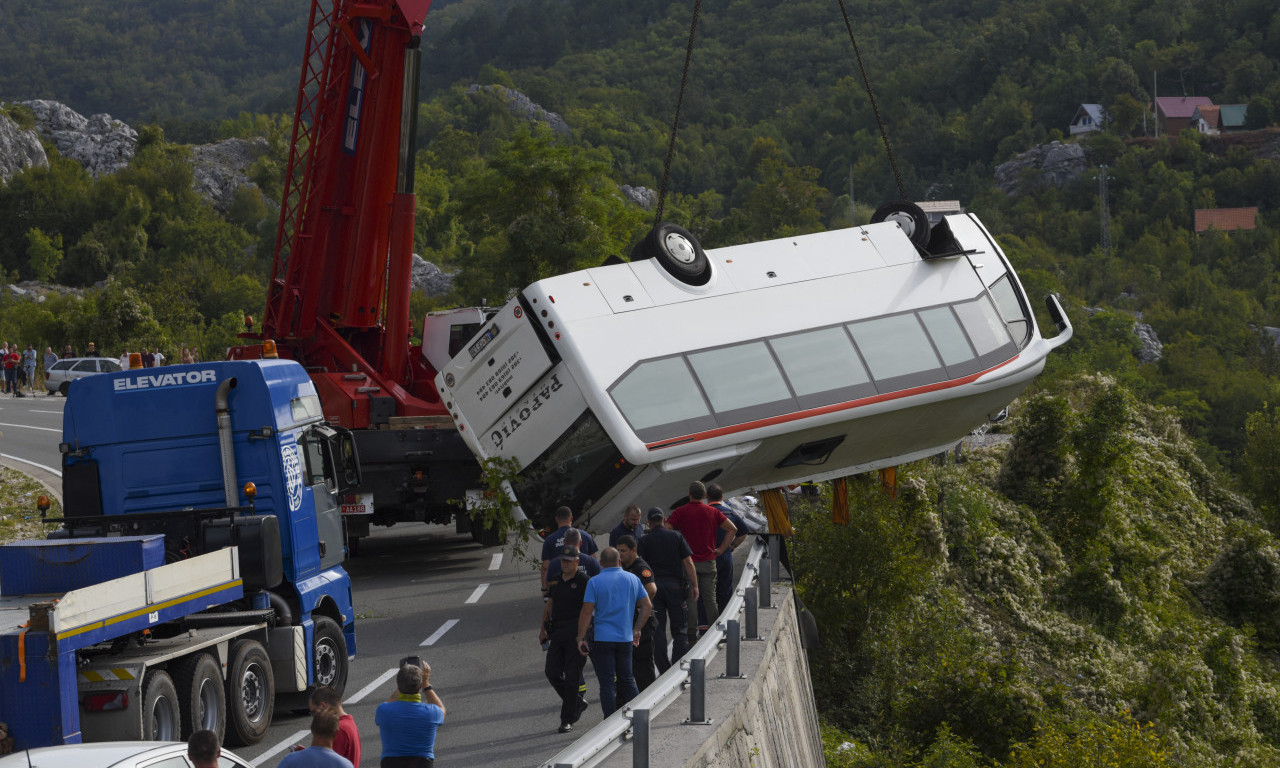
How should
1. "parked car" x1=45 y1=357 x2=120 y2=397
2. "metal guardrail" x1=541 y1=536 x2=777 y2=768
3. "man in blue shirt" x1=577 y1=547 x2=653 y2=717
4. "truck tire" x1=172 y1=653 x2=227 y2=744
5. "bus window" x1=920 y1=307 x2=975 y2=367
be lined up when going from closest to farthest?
"metal guardrail" x1=541 y1=536 x2=777 y2=768 → "truck tire" x1=172 y1=653 x2=227 y2=744 → "man in blue shirt" x1=577 y1=547 x2=653 y2=717 → "bus window" x1=920 y1=307 x2=975 y2=367 → "parked car" x1=45 y1=357 x2=120 y2=397

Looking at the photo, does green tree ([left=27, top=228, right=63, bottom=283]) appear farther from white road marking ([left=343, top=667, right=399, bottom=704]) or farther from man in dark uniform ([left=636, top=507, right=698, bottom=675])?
man in dark uniform ([left=636, top=507, right=698, bottom=675])

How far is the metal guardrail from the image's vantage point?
19.8ft

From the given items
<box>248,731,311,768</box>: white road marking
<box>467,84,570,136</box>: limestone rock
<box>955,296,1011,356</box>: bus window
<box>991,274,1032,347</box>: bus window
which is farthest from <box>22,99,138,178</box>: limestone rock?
<box>248,731,311,768</box>: white road marking

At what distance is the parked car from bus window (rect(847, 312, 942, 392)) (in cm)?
3071

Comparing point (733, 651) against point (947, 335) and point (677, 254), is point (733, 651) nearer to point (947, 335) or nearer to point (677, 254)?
point (677, 254)

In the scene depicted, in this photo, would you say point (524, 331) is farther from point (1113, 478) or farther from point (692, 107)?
point (692, 107)

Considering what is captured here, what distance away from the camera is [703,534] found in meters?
11.6

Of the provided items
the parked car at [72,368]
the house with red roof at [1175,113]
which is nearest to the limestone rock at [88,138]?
the parked car at [72,368]

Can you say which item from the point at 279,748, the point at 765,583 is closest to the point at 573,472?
the point at 765,583

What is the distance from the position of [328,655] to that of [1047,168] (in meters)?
126

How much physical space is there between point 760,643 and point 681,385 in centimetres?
417

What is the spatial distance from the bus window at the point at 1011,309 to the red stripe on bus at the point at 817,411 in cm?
60

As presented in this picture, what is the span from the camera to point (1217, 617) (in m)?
27.5

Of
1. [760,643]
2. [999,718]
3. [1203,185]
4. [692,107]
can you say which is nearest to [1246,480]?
[999,718]
